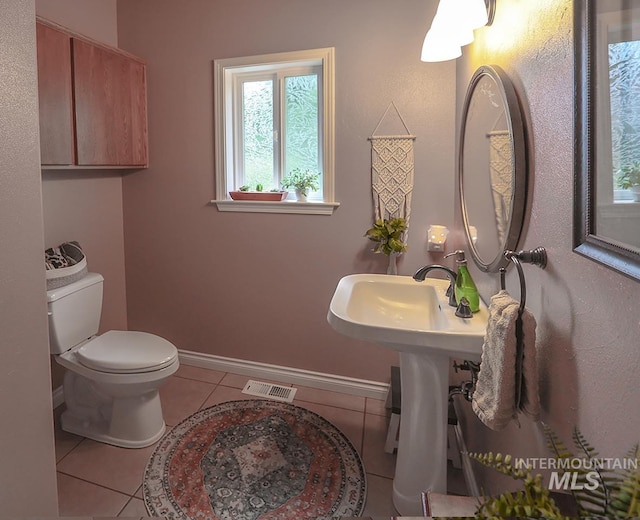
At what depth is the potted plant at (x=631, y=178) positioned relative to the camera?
61cm

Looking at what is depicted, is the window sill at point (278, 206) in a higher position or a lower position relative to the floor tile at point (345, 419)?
higher

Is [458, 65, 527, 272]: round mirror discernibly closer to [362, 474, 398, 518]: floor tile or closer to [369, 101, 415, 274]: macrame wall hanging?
[369, 101, 415, 274]: macrame wall hanging

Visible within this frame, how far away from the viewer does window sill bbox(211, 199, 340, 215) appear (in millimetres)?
2341

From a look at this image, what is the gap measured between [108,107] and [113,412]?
63.8 inches

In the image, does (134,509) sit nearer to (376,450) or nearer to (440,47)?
(376,450)

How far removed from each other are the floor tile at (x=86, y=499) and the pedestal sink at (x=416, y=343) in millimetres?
1110

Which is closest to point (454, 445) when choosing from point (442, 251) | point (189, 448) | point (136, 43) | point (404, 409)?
point (404, 409)

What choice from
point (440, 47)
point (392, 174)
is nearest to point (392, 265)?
point (392, 174)

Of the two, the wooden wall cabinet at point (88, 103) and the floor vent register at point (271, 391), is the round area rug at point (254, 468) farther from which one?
the wooden wall cabinet at point (88, 103)

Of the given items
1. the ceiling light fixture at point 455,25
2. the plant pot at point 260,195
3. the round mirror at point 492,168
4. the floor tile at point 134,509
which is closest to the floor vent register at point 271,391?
the floor tile at point 134,509

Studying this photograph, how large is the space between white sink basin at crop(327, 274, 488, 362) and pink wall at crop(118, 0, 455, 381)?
0.47 m

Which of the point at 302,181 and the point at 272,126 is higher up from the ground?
the point at 272,126

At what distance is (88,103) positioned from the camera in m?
2.16

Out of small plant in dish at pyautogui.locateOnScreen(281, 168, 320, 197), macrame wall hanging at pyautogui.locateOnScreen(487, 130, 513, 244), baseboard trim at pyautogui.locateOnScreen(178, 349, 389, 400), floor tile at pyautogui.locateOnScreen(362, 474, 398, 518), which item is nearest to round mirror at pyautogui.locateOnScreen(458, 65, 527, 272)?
macrame wall hanging at pyautogui.locateOnScreen(487, 130, 513, 244)
